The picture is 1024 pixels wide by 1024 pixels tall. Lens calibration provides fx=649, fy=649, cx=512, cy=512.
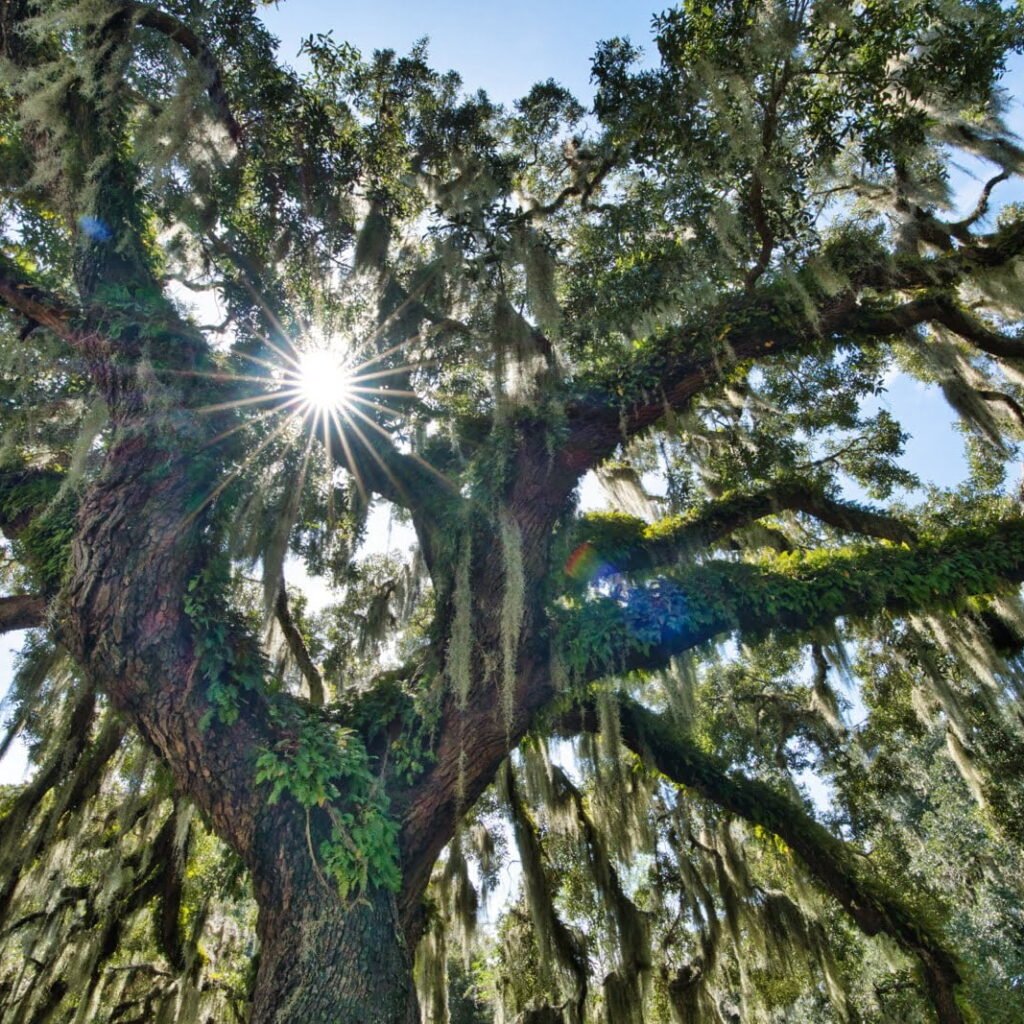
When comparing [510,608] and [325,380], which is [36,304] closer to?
[325,380]

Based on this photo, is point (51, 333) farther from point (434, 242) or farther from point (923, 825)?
point (923, 825)

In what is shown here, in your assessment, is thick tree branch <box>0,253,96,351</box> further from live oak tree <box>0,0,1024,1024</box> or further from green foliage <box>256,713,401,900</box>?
green foliage <box>256,713,401,900</box>

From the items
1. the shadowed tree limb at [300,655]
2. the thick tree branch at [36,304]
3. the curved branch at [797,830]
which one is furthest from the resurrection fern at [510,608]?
the thick tree branch at [36,304]

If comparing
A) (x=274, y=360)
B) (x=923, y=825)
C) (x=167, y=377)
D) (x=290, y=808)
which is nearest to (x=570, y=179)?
(x=274, y=360)

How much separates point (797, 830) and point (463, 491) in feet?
12.3

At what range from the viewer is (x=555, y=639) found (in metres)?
3.97

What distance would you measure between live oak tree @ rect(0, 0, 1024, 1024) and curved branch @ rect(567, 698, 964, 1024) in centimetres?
3

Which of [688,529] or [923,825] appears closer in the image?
[688,529]

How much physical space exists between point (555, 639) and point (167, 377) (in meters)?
2.84

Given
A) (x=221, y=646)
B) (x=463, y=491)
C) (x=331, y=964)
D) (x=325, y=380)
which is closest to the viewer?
(x=331, y=964)

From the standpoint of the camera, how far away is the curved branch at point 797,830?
464 centimetres

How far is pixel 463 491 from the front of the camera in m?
4.64

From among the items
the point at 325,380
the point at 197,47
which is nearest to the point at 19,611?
the point at 325,380

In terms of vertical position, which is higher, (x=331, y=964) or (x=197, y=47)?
(x=197, y=47)
